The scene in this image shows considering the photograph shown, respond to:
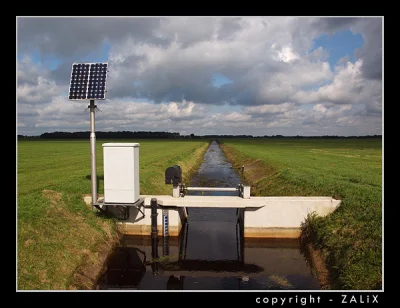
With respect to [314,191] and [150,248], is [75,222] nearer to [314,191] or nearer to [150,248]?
[150,248]

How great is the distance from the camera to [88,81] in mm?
14609

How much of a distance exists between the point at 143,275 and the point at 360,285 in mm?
8284

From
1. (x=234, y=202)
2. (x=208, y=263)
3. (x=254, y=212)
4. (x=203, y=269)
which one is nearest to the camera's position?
(x=203, y=269)

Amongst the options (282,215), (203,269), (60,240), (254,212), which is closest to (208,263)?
(203,269)

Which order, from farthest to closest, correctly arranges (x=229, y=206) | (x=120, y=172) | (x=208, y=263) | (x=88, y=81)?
1. (x=229, y=206)
2. (x=120, y=172)
3. (x=88, y=81)
4. (x=208, y=263)

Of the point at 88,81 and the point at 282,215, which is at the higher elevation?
the point at 88,81

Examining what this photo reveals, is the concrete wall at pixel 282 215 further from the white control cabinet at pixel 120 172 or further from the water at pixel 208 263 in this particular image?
the white control cabinet at pixel 120 172

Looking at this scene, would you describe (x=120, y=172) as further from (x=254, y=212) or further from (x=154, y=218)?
(x=254, y=212)

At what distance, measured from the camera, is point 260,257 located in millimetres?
15117

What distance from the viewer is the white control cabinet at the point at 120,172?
14656 millimetres

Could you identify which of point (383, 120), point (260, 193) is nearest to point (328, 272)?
point (383, 120)

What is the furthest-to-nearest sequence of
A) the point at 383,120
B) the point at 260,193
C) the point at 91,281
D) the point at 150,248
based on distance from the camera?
the point at 260,193 → the point at 150,248 → the point at 91,281 → the point at 383,120

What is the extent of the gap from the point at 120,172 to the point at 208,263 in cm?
588

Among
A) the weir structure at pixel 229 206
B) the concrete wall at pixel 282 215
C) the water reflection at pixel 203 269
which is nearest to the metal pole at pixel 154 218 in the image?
the weir structure at pixel 229 206
